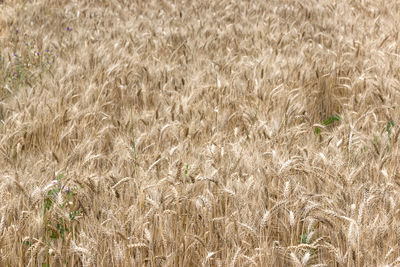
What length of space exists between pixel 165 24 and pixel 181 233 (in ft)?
15.1

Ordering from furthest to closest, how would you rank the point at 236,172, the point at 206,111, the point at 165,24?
1. the point at 165,24
2. the point at 206,111
3. the point at 236,172

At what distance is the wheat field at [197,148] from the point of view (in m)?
1.75

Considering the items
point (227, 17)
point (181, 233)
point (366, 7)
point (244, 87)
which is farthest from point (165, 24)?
point (181, 233)

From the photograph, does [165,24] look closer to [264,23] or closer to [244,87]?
[264,23]

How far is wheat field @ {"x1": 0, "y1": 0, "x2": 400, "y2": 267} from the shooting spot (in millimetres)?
1746

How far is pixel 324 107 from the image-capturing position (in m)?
3.75

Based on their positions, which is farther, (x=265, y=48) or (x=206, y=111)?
(x=265, y=48)

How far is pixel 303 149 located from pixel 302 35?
3485mm

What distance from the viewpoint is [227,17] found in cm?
667

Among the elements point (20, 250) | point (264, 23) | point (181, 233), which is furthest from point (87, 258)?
point (264, 23)

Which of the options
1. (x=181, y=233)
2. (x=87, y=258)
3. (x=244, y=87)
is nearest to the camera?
(x=87, y=258)

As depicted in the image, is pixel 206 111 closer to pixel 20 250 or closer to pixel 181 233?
pixel 181 233

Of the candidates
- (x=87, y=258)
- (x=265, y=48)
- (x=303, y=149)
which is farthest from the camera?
(x=265, y=48)

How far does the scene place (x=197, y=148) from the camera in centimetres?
264
